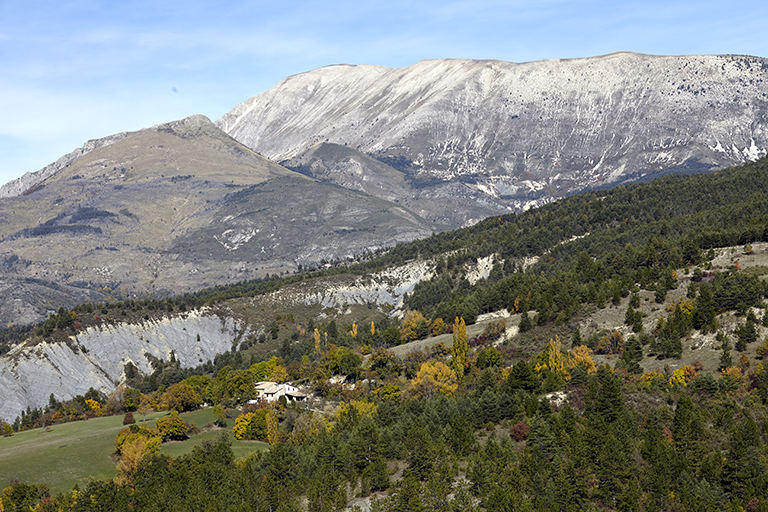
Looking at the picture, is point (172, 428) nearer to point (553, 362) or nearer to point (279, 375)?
point (279, 375)

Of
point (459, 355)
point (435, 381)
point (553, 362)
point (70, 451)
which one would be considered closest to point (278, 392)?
point (435, 381)

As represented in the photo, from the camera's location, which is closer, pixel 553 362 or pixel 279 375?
pixel 553 362

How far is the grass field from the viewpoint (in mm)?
117750

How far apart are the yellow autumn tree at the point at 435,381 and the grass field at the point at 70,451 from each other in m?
33.7

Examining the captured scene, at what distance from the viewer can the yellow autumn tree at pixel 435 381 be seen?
5699 inches

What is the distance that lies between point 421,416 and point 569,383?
28706 millimetres

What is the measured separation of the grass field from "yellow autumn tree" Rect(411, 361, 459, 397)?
110 feet

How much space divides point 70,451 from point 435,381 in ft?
233

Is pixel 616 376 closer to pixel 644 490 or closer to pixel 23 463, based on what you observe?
pixel 644 490

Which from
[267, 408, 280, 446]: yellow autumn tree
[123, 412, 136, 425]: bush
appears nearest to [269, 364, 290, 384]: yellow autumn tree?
[123, 412, 136, 425]: bush

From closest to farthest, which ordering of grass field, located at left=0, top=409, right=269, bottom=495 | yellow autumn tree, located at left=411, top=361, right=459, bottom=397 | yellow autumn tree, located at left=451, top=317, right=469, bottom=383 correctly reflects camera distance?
grass field, located at left=0, top=409, right=269, bottom=495
yellow autumn tree, located at left=411, top=361, right=459, bottom=397
yellow autumn tree, located at left=451, top=317, right=469, bottom=383

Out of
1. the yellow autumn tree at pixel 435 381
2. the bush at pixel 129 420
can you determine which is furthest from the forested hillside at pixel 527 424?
the bush at pixel 129 420

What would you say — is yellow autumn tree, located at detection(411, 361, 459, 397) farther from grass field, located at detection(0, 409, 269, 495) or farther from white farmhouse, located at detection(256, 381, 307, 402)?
grass field, located at detection(0, 409, 269, 495)

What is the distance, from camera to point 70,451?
129875 millimetres
